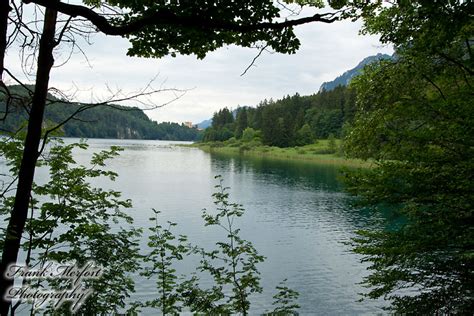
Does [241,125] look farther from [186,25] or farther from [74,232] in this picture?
[186,25]

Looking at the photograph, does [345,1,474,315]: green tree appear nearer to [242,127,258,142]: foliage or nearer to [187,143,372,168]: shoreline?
[187,143,372,168]: shoreline

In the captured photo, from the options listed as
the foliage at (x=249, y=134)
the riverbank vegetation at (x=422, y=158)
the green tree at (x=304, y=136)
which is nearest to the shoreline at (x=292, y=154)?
the green tree at (x=304, y=136)

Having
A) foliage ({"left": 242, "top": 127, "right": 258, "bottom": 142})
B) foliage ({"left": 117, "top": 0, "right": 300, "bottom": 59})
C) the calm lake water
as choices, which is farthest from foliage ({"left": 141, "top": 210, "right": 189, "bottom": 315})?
foliage ({"left": 242, "top": 127, "right": 258, "bottom": 142})

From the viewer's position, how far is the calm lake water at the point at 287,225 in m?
16.6

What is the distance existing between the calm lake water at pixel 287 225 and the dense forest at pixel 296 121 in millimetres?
64866

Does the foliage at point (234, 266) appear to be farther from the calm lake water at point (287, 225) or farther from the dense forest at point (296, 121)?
the dense forest at point (296, 121)

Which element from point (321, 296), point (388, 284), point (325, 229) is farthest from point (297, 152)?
point (388, 284)

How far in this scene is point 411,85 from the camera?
412 inches

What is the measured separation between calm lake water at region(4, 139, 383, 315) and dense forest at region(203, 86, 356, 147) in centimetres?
6487

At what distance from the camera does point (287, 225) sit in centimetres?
2908

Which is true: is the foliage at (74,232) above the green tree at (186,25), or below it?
below

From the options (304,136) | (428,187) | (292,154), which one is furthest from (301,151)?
Answer: (428,187)

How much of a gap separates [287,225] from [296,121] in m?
104

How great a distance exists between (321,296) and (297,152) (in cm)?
9308
